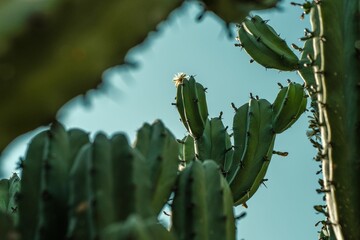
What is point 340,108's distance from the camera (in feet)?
11.6

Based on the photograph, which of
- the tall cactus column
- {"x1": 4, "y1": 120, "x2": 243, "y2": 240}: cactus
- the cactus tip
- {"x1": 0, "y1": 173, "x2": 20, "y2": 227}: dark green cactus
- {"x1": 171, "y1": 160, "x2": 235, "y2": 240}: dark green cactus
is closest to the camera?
{"x1": 4, "y1": 120, "x2": 243, "y2": 240}: cactus

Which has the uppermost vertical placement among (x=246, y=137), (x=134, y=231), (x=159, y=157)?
(x=246, y=137)

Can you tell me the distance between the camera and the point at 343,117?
11.6 feet

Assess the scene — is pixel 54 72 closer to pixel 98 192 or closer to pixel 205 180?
pixel 98 192

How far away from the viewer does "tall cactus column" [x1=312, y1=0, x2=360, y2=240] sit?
Result: 11.3ft

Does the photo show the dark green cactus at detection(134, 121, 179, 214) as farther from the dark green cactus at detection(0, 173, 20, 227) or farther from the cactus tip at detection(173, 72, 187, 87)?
the cactus tip at detection(173, 72, 187, 87)

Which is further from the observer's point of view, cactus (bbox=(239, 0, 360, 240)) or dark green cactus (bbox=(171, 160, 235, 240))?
cactus (bbox=(239, 0, 360, 240))

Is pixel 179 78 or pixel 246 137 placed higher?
pixel 179 78

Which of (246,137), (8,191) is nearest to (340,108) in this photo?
(246,137)

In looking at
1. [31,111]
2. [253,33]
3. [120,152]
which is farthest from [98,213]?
[253,33]

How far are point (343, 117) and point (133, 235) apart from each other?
194 centimetres

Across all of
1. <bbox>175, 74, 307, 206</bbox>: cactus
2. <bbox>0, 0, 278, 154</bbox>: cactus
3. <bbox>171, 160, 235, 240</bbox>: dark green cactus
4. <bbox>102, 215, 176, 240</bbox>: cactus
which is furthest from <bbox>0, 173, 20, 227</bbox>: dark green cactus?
<bbox>0, 0, 278, 154</bbox>: cactus

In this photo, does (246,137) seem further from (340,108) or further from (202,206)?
(202,206)

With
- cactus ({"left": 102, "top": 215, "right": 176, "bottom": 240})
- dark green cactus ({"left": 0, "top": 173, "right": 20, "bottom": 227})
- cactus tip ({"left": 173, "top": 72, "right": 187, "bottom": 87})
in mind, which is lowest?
cactus ({"left": 102, "top": 215, "right": 176, "bottom": 240})
